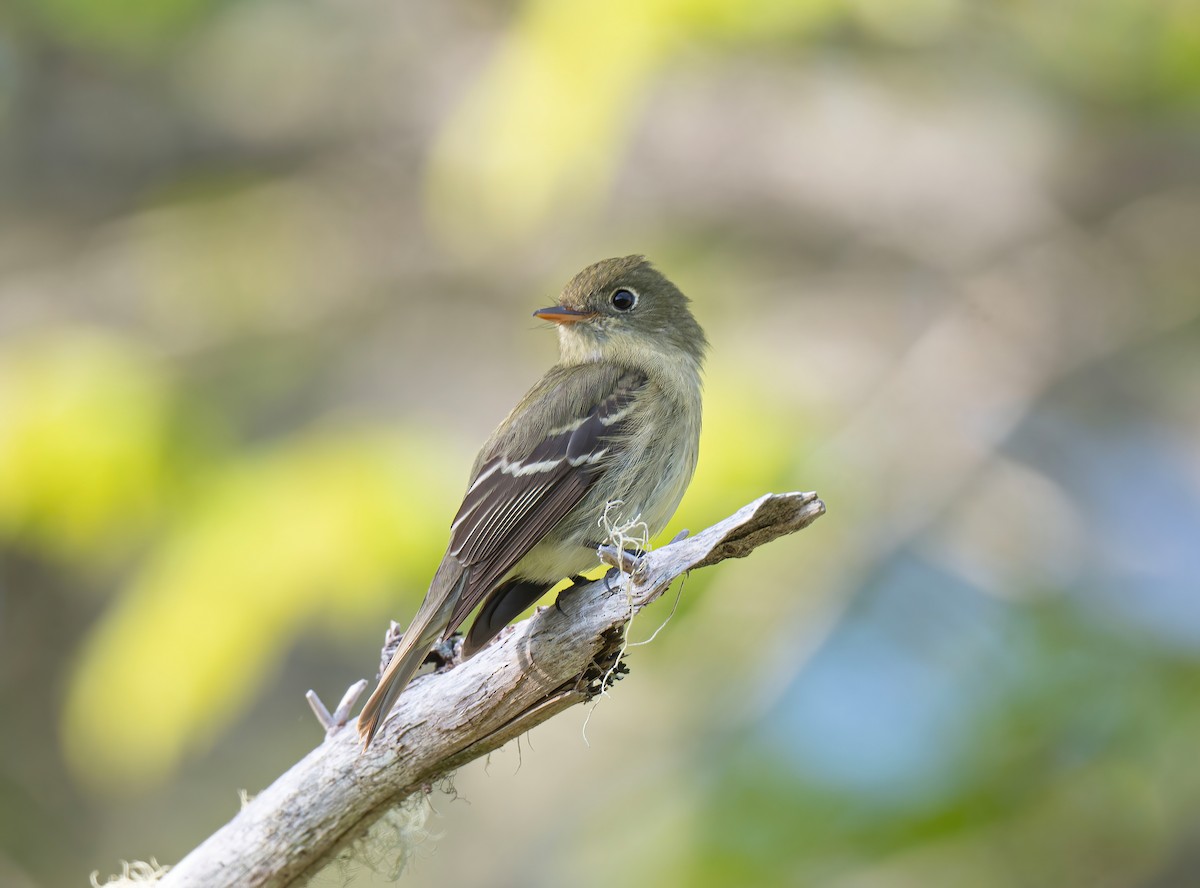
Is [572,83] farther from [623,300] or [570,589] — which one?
[570,589]

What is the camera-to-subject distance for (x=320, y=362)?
7711 mm

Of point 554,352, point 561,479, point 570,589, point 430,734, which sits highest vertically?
point 554,352

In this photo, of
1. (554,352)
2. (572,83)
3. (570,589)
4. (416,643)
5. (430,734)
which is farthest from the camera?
(554,352)

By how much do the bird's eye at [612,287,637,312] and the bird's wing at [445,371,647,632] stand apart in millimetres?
539

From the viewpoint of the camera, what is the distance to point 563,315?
14.6 ft

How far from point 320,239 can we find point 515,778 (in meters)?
3.47

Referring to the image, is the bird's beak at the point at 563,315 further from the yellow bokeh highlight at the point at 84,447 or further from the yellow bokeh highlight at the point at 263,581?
the yellow bokeh highlight at the point at 84,447

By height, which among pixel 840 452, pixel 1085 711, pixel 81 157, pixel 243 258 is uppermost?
pixel 81 157

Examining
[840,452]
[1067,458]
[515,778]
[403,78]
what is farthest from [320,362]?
[1067,458]

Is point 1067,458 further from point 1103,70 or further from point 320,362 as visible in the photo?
point 320,362

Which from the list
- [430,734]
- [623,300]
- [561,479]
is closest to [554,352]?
[623,300]

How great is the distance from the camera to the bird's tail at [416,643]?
123 inches

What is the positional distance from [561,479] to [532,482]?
0.09 metres

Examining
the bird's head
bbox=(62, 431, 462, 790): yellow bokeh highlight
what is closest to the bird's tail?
bbox=(62, 431, 462, 790): yellow bokeh highlight
